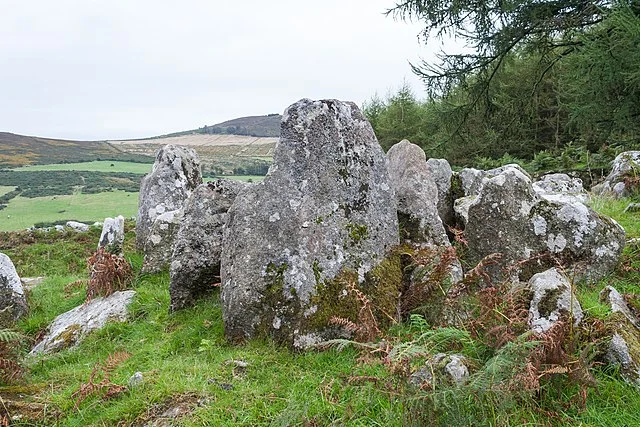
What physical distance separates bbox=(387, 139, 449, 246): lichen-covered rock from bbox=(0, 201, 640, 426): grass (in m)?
1.67

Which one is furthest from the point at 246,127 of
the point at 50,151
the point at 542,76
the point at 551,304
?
the point at 551,304

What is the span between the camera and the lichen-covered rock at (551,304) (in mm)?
4148

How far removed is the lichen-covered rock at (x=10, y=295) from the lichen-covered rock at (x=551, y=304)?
825cm

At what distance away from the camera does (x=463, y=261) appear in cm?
651

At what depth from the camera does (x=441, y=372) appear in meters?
3.58

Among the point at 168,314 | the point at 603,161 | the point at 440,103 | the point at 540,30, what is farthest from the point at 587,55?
the point at 168,314

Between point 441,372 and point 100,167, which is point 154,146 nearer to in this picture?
point 100,167

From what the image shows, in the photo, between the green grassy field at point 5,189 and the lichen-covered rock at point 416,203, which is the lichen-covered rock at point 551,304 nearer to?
the lichen-covered rock at point 416,203

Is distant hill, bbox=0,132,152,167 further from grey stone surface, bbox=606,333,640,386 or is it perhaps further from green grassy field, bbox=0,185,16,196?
grey stone surface, bbox=606,333,640,386

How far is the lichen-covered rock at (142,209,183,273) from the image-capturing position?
9.48 m

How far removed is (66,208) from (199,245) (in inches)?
744

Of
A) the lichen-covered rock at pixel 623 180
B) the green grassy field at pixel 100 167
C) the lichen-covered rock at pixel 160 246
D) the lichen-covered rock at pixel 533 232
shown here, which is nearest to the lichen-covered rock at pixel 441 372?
the lichen-covered rock at pixel 533 232

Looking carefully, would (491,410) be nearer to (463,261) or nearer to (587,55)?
(463,261)

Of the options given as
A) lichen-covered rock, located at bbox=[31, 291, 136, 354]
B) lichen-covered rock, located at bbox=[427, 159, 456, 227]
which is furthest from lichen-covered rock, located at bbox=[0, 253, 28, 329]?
lichen-covered rock, located at bbox=[427, 159, 456, 227]
